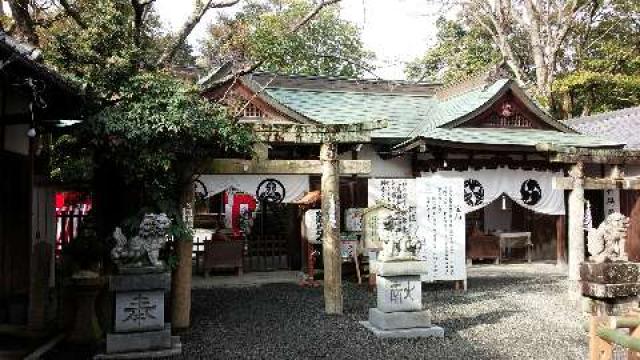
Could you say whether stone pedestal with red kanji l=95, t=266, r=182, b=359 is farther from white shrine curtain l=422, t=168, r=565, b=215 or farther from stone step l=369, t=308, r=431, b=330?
white shrine curtain l=422, t=168, r=565, b=215

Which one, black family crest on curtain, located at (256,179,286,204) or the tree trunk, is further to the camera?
black family crest on curtain, located at (256,179,286,204)

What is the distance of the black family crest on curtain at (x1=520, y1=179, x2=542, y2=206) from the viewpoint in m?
15.6

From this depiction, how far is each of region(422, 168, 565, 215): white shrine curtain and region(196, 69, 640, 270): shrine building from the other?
0.10 ft

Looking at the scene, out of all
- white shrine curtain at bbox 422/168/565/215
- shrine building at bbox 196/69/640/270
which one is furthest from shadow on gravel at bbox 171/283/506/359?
white shrine curtain at bbox 422/168/565/215

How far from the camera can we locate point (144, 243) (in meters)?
7.34

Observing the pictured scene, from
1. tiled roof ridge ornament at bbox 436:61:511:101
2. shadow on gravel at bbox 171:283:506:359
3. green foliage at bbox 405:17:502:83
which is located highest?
green foliage at bbox 405:17:502:83

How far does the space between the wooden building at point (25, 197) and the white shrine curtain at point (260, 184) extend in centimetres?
435

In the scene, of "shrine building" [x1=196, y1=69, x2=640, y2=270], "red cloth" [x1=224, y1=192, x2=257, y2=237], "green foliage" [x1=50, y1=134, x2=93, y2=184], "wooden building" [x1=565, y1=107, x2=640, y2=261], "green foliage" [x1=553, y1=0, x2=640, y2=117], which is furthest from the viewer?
"green foliage" [x1=553, y1=0, x2=640, y2=117]

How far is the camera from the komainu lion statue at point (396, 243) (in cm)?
839

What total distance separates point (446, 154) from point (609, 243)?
6.72 meters

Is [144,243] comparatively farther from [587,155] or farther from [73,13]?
[587,155]

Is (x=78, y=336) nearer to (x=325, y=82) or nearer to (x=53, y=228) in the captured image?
(x=53, y=228)

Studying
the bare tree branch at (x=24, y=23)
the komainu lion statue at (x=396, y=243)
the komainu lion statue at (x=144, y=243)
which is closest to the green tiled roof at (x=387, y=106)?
the bare tree branch at (x=24, y=23)

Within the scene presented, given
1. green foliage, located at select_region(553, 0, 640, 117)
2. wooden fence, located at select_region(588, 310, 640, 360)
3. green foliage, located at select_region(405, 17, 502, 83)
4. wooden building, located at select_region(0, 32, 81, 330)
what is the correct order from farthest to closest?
green foliage, located at select_region(405, 17, 502, 83) → green foliage, located at select_region(553, 0, 640, 117) → wooden building, located at select_region(0, 32, 81, 330) → wooden fence, located at select_region(588, 310, 640, 360)
